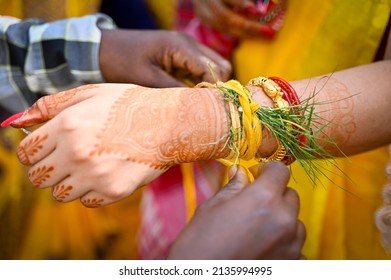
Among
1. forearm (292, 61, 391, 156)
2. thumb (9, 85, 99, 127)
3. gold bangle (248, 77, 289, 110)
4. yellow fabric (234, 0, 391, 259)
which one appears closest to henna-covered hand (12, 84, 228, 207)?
thumb (9, 85, 99, 127)

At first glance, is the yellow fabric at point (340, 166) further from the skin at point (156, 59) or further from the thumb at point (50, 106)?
the thumb at point (50, 106)

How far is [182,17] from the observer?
148 centimetres

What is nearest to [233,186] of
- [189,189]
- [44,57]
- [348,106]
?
[348,106]

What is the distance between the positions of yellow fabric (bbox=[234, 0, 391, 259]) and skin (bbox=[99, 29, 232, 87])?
23 cm

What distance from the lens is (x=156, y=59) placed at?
1.13m

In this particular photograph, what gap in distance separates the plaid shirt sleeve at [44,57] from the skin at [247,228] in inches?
24.6

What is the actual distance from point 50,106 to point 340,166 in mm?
694

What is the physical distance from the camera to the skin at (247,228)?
2.15 feet

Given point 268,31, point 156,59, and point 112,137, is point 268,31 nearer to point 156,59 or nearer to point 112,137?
point 156,59

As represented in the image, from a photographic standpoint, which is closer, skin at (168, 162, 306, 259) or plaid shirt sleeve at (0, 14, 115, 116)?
skin at (168, 162, 306, 259)

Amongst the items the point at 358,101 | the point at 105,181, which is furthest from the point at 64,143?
the point at 358,101

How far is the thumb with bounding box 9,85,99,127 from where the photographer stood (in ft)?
2.64

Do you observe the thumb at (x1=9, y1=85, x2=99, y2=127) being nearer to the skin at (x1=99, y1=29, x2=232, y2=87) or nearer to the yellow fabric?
the skin at (x1=99, y1=29, x2=232, y2=87)
